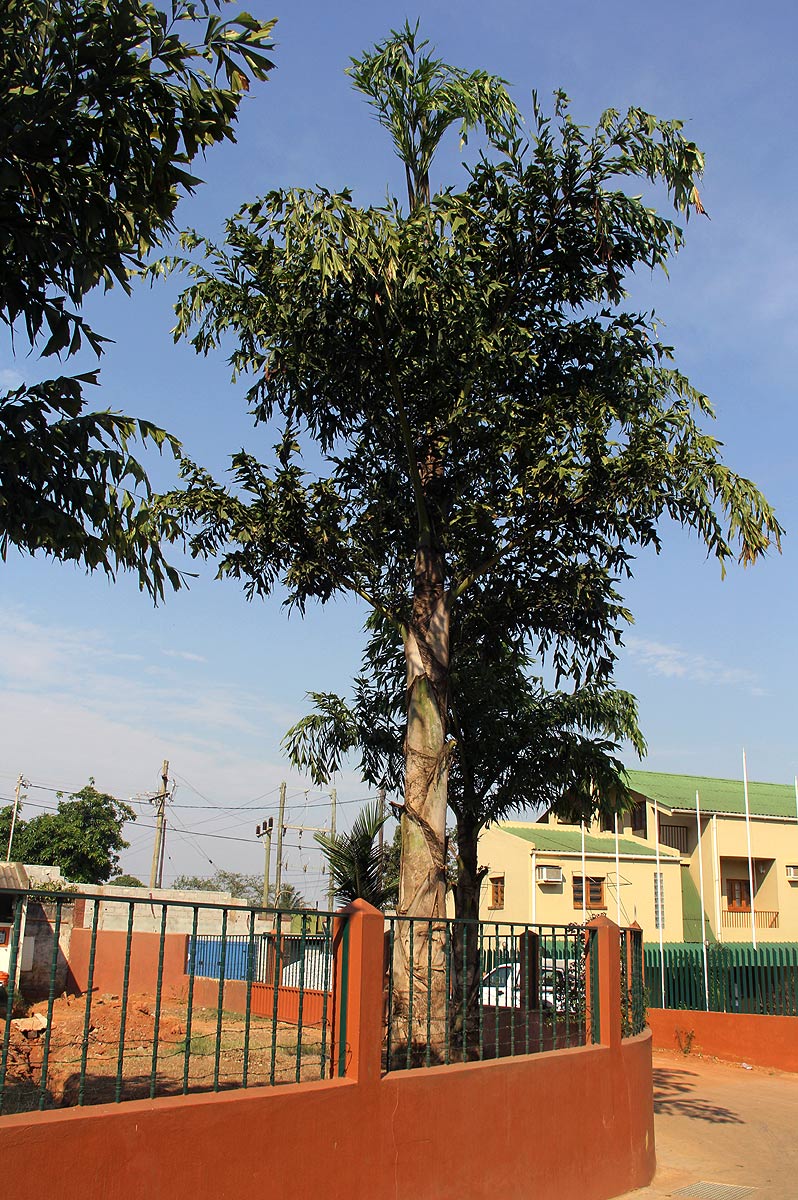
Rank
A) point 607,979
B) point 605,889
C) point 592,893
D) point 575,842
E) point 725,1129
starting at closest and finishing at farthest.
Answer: point 607,979 → point 725,1129 → point 605,889 → point 592,893 → point 575,842

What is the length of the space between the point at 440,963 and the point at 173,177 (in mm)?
6920

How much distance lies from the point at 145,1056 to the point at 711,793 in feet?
104

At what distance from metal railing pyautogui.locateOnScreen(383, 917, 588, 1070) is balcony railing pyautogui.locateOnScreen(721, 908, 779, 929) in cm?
2907

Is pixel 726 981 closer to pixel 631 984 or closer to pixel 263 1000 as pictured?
pixel 263 1000

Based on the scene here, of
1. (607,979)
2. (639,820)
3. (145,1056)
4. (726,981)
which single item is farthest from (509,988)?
(639,820)

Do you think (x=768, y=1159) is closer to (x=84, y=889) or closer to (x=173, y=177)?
(x=173, y=177)

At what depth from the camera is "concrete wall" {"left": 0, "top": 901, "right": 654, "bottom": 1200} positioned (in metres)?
4.85

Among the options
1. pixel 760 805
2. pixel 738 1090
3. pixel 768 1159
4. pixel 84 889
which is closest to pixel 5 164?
pixel 768 1159

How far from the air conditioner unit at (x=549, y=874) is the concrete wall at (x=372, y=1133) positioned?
2406cm

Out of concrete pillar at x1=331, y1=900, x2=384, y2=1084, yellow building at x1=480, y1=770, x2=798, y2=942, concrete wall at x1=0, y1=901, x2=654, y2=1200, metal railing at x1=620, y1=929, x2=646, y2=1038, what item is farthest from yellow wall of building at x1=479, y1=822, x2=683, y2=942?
concrete pillar at x1=331, y1=900, x2=384, y2=1084

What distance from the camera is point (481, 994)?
795 centimetres

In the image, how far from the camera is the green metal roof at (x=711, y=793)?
3678 cm

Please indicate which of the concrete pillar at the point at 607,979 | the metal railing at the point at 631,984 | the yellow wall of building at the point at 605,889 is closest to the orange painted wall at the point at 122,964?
the yellow wall of building at the point at 605,889

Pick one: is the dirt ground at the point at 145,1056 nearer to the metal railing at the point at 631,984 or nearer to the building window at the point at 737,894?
the metal railing at the point at 631,984
